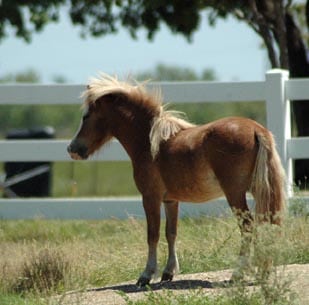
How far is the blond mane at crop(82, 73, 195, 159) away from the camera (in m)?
9.46

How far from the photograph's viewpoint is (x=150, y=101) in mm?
9711

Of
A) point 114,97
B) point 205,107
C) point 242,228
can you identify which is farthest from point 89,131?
point 205,107

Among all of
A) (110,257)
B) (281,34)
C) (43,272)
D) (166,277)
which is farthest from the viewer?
Answer: (281,34)

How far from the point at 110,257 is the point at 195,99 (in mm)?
2956

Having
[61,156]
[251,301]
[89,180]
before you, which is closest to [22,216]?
[61,156]

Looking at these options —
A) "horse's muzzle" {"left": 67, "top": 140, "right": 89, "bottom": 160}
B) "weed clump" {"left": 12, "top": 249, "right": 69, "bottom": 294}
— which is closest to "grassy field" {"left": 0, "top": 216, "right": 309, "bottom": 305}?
"weed clump" {"left": 12, "top": 249, "right": 69, "bottom": 294}

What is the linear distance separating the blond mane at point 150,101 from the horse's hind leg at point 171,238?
0.55 metres

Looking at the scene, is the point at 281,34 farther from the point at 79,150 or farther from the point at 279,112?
the point at 79,150

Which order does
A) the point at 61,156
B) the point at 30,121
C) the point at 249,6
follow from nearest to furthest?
1. the point at 61,156
2. the point at 249,6
3. the point at 30,121

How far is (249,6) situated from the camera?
17.2 m

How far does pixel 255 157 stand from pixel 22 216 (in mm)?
4856

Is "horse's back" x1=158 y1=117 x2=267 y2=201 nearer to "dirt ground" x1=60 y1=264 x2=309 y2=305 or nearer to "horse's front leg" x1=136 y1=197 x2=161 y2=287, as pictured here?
"horse's front leg" x1=136 y1=197 x2=161 y2=287

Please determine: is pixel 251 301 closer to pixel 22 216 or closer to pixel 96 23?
pixel 22 216

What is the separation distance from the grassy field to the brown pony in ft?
1.31
